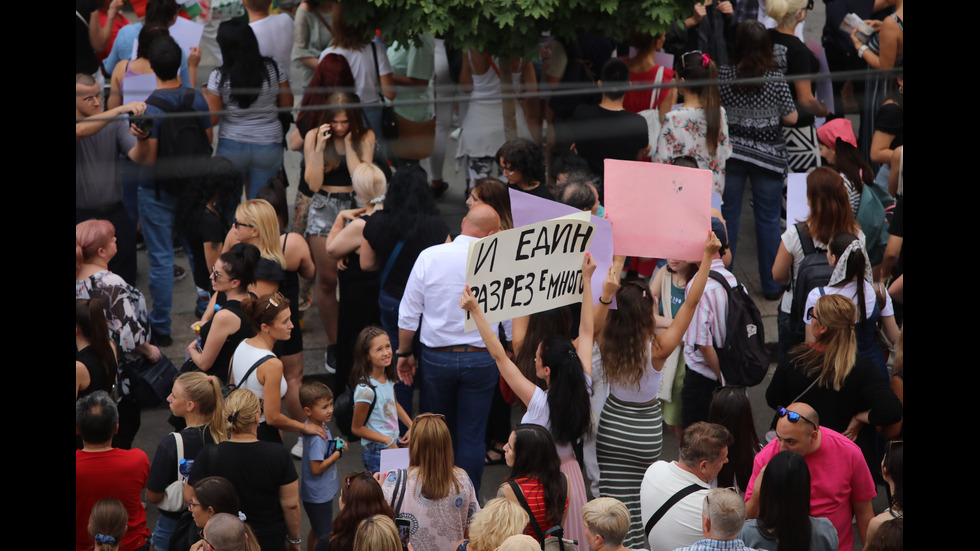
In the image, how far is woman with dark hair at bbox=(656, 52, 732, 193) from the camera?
721cm

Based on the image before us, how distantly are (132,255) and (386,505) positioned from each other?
3787 millimetres

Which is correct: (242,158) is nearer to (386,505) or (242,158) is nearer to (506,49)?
(506,49)

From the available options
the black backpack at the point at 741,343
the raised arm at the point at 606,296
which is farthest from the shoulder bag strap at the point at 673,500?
the black backpack at the point at 741,343

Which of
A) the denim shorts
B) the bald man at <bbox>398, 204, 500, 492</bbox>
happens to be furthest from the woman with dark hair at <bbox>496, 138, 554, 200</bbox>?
the denim shorts

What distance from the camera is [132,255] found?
7340mm

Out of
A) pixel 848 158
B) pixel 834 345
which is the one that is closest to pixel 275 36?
pixel 848 158

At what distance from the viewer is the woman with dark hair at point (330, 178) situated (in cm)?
706

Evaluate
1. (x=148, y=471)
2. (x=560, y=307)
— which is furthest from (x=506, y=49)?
(x=148, y=471)

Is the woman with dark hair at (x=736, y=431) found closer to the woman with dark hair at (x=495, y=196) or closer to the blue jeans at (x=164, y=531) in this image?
the woman with dark hair at (x=495, y=196)

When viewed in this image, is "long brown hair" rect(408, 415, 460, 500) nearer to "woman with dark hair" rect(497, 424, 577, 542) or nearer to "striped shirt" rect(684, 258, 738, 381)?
"woman with dark hair" rect(497, 424, 577, 542)

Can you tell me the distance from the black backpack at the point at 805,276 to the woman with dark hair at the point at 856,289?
0.31 ft

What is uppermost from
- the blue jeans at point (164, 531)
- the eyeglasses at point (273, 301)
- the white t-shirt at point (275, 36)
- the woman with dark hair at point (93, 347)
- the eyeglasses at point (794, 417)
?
the white t-shirt at point (275, 36)

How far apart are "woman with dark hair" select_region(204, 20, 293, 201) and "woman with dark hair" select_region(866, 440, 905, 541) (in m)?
4.92

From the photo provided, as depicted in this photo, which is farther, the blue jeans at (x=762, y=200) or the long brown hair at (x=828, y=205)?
the blue jeans at (x=762, y=200)
